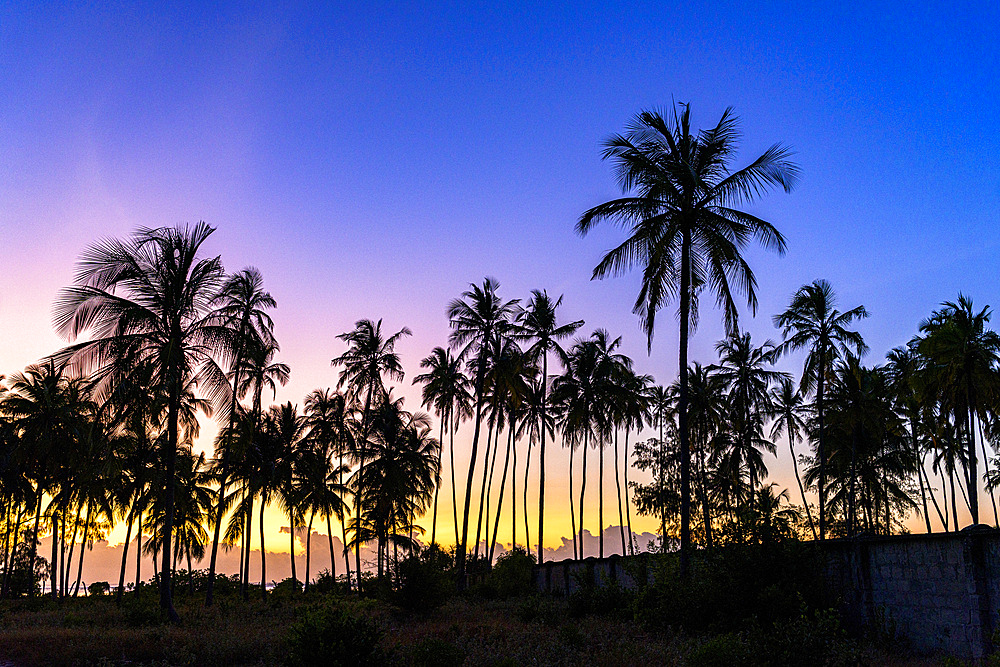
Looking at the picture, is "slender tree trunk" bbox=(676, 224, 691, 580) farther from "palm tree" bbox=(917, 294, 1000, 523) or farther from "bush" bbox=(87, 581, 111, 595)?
"bush" bbox=(87, 581, 111, 595)

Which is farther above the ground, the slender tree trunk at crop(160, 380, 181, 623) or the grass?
the slender tree trunk at crop(160, 380, 181, 623)

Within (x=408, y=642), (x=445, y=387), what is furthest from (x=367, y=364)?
(x=408, y=642)

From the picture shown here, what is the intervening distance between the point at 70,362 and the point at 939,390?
104ft

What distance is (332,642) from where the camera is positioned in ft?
33.5

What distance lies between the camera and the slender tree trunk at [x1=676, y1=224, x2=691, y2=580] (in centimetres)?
1941

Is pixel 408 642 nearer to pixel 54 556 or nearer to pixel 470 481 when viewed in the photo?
pixel 470 481

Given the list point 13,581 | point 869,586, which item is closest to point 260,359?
point 869,586

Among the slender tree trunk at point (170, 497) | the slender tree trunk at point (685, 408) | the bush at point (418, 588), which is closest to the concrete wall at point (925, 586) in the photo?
the slender tree trunk at point (685, 408)

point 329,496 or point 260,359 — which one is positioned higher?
point 260,359

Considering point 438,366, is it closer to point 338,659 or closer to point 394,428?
point 394,428

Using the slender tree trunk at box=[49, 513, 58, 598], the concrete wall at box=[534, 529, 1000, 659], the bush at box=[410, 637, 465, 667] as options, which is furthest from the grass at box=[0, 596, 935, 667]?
the slender tree trunk at box=[49, 513, 58, 598]

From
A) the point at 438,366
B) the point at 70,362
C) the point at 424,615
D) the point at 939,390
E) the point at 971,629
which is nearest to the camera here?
the point at 971,629

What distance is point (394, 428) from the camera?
143ft

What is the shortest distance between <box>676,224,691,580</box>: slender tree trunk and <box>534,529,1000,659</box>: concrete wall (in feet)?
12.9
